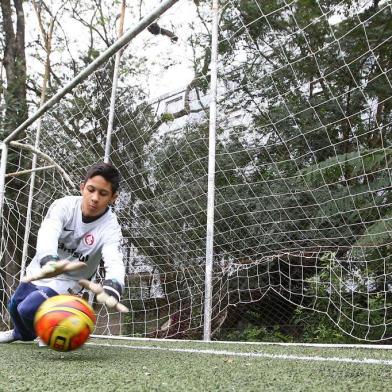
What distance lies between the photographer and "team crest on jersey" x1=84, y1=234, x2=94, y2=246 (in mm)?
3096

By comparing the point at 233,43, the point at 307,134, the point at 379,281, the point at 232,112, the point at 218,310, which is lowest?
the point at 218,310

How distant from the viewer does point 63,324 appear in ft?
7.22

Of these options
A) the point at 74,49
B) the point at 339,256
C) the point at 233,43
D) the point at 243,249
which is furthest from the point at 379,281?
the point at 74,49

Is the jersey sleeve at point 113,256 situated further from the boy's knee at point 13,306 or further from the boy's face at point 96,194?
the boy's knee at point 13,306

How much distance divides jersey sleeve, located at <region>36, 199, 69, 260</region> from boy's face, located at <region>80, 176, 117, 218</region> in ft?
0.50

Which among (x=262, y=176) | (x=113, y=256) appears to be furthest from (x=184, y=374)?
(x=262, y=176)

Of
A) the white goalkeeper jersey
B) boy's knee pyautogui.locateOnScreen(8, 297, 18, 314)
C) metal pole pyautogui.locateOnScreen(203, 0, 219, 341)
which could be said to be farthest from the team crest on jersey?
metal pole pyautogui.locateOnScreen(203, 0, 219, 341)

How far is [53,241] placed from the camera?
2.76m

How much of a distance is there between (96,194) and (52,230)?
0.31 meters

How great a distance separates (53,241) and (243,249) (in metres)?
2.32

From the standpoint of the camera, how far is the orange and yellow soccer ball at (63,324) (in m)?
2.20

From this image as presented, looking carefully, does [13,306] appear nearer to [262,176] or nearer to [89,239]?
[89,239]

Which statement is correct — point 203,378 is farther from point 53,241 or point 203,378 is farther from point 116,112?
point 116,112

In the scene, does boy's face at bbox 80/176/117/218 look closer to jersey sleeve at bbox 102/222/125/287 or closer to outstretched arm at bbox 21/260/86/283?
jersey sleeve at bbox 102/222/125/287
